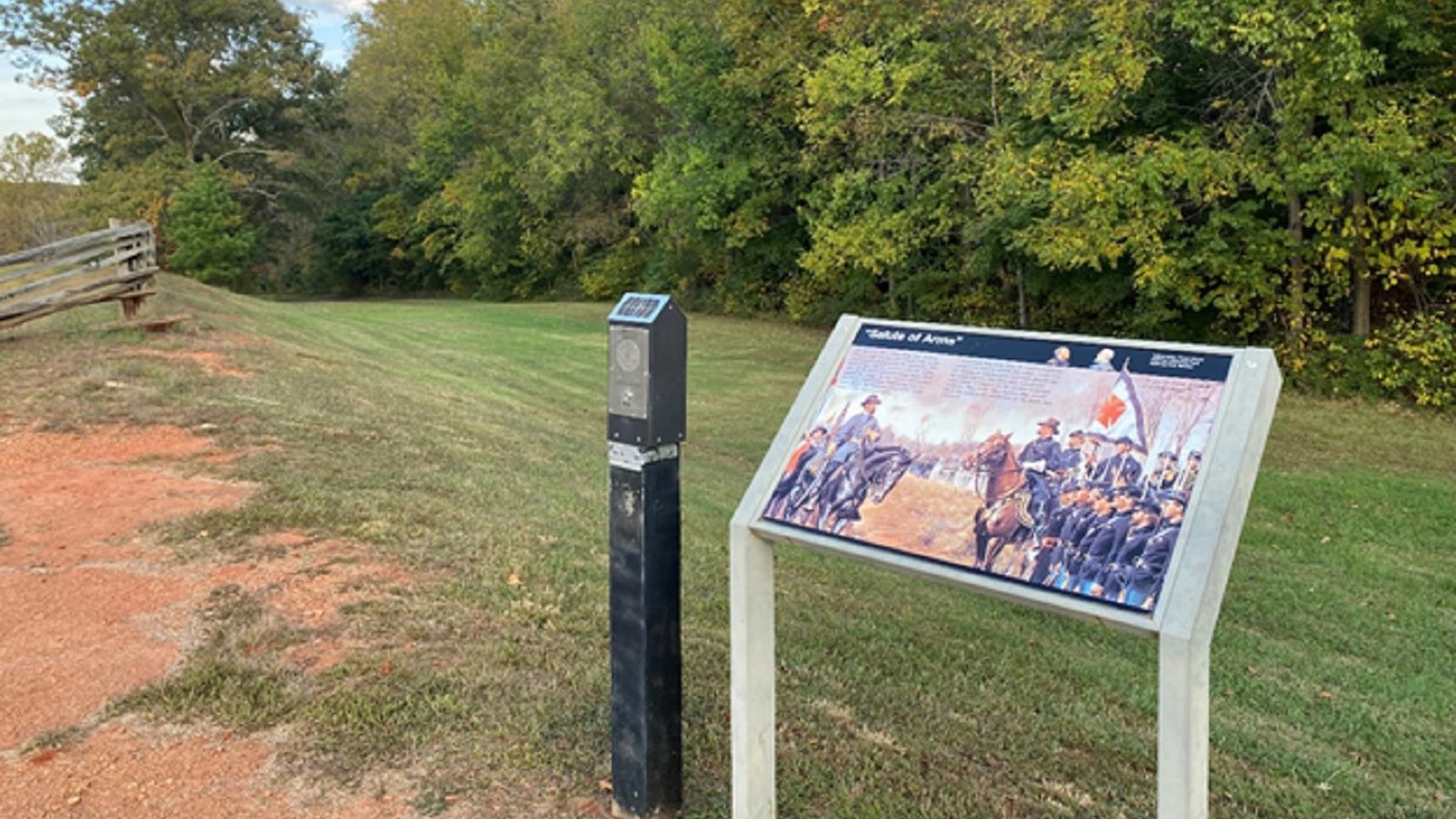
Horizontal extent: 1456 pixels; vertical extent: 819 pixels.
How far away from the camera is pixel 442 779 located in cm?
292

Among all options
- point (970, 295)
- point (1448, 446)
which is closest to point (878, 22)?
point (970, 295)

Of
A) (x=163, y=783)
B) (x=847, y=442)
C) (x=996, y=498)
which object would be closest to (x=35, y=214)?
(x=163, y=783)

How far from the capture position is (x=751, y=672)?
8.57ft

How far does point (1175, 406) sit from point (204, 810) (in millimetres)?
2731

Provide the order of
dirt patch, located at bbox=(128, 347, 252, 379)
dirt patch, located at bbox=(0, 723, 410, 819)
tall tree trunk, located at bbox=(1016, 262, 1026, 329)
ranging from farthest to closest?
tall tree trunk, located at bbox=(1016, 262, 1026, 329)
dirt patch, located at bbox=(128, 347, 252, 379)
dirt patch, located at bbox=(0, 723, 410, 819)

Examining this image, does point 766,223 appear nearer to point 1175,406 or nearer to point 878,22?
point 878,22

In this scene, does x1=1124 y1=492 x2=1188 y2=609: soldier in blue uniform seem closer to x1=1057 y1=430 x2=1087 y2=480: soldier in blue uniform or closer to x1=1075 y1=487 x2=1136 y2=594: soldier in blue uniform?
x1=1075 y1=487 x2=1136 y2=594: soldier in blue uniform

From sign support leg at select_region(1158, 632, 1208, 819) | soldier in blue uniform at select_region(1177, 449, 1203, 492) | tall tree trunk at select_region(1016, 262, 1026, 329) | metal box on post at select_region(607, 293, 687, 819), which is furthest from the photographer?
tall tree trunk at select_region(1016, 262, 1026, 329)

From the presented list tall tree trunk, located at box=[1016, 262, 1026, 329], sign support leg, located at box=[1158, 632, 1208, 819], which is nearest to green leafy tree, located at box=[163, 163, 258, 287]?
tall tree trunk, located at box=[1016, 262, 1026, 329]

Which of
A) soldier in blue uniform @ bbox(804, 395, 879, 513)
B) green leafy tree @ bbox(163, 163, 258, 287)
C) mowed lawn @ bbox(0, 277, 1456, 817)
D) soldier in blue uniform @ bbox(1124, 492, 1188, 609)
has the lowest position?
Answer: mowed lawn @ bbox(0, 277, 1456, 817)

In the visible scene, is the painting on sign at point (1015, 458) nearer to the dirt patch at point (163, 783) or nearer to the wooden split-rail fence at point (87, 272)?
the dirt patch at point (163, 783)

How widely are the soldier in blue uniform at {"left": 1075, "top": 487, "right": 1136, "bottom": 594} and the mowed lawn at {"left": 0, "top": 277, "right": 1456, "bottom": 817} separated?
3.96 ft

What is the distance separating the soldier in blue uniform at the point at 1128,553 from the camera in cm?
198

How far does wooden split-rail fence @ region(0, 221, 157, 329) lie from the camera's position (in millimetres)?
9992
